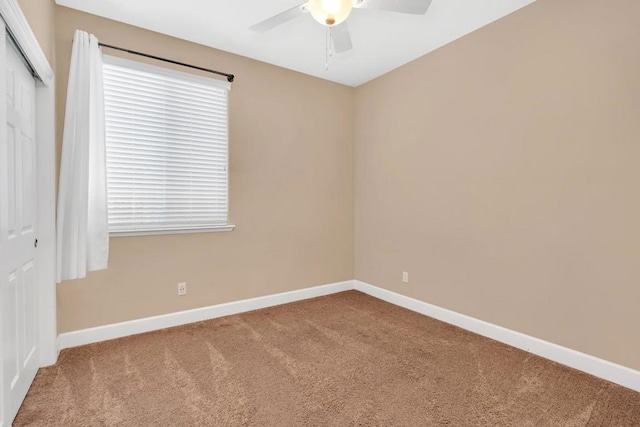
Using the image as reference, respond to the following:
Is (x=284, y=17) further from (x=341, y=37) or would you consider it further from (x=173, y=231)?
(x=173, y=231)

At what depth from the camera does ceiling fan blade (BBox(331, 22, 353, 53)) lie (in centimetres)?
217

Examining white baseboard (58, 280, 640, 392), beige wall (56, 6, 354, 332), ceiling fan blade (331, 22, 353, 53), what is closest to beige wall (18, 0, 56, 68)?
beige wall (56, 6, 354, 332)

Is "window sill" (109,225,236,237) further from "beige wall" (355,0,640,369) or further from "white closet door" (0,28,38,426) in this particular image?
"beige wall" (355,0,640,369)

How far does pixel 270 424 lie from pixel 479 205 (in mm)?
2415

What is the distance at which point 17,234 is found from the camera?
5.94ft

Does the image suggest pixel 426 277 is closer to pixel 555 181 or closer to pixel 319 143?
pixel 555 181

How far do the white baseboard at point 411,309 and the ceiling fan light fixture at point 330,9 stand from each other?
2.72 metres

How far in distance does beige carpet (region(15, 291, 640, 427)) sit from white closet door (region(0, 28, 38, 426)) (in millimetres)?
238

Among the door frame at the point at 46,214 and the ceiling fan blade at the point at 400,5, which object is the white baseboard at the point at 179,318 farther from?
the ceiling fan blade at the point at 400,5

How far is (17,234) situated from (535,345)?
3.63 metres

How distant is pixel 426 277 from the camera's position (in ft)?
11.0

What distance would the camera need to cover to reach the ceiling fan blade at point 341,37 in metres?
2.17

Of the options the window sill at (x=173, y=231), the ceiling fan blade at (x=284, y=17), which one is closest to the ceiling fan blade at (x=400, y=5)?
the ceiling fan blade at (x=284, y=17)

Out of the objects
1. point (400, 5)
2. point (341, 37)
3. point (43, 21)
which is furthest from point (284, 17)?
point (43, 21)
